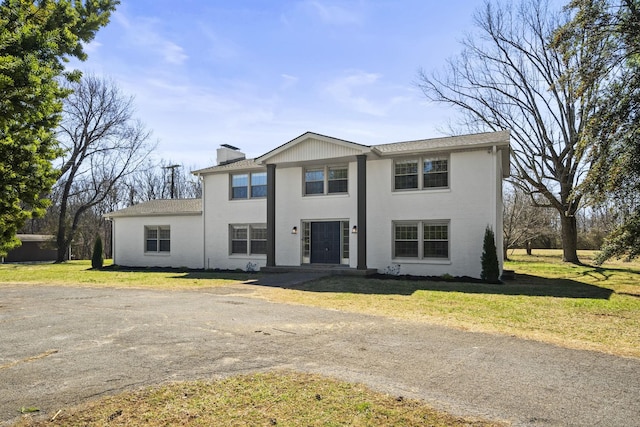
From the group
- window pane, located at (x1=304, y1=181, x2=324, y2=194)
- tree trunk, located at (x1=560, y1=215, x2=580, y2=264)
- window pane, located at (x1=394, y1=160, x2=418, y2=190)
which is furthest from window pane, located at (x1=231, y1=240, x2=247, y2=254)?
tree trunk, located at (x1=560, y1=215, x2=580, y2=264)

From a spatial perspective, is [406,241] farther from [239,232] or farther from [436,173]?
[239,232]

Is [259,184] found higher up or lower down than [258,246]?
higher up

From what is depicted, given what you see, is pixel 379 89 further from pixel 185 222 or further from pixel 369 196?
pixel 185 222

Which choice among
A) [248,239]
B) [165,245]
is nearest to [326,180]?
[248,239]

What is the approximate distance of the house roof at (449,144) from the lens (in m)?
15.6

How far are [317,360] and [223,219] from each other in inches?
650

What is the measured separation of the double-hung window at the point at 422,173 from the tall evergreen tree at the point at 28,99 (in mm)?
13378

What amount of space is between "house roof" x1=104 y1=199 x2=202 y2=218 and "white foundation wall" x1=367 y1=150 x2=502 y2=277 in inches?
384

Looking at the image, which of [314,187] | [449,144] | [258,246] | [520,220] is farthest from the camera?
[520,220]

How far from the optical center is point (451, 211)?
16.3 meters

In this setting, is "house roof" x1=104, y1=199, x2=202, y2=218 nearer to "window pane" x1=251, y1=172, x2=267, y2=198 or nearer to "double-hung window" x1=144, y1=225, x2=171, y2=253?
"double-hung window" x1=144, y1=225, x2=171, y2=253

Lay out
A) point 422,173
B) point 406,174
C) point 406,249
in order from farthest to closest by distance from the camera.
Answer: point 406,174 → point 406,249 → point 422,173

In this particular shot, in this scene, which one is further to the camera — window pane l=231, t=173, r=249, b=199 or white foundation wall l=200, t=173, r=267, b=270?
window pane l=231, t=173, r=249, b=199

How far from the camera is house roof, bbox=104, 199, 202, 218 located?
22.3 m
